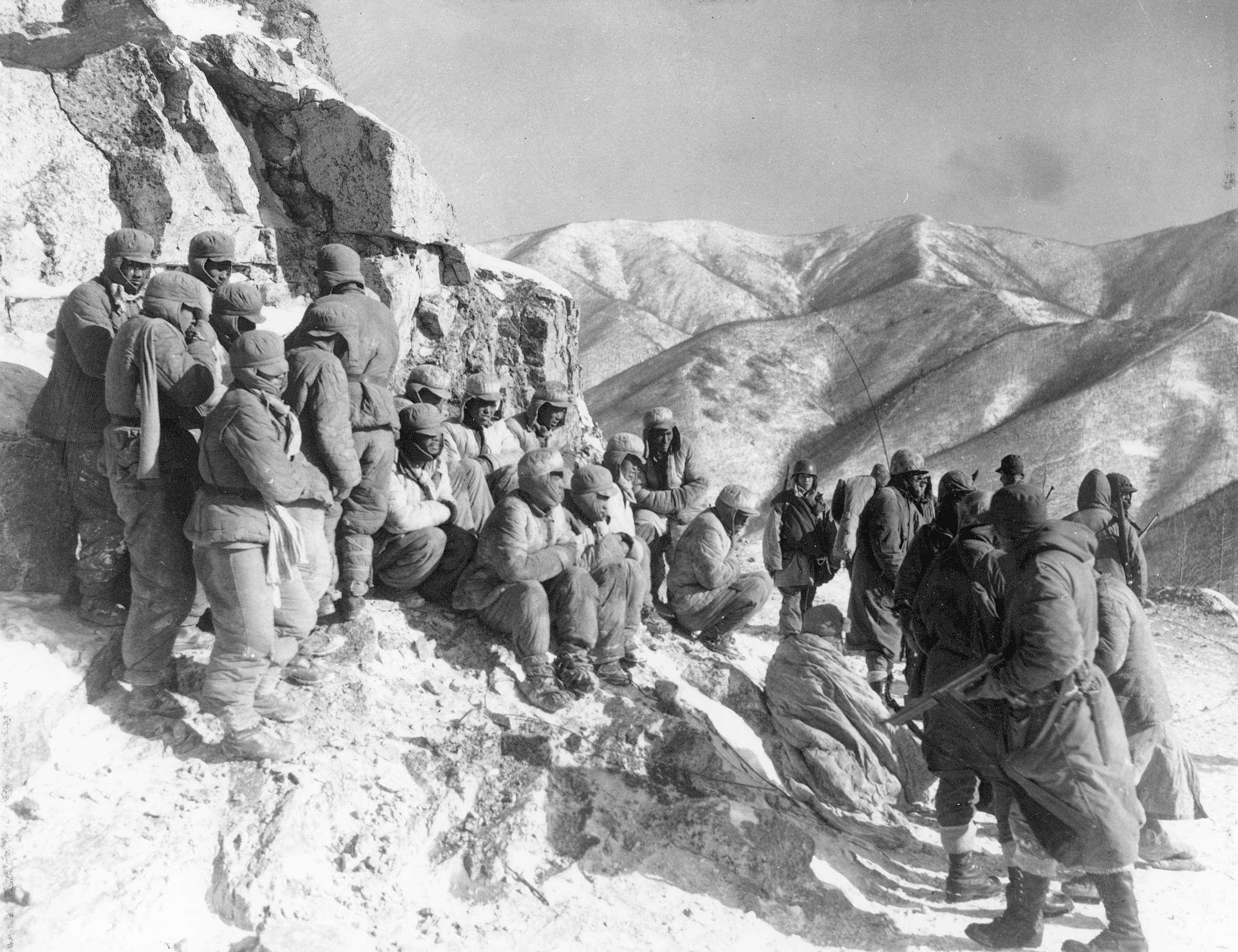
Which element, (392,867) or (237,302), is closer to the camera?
(392,867)

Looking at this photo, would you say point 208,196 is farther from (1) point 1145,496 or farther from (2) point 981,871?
(1) point 1145,496

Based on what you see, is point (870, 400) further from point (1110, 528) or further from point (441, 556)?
point (441, 556)

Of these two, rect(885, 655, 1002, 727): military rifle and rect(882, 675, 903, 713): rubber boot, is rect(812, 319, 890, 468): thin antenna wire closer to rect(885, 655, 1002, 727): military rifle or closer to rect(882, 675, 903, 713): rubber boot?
rect(882, 675, 903, 713): rubber boot

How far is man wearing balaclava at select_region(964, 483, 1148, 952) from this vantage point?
4035mm

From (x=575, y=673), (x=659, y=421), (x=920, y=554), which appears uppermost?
(x=659, y=421)

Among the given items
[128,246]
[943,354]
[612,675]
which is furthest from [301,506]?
[943,354]

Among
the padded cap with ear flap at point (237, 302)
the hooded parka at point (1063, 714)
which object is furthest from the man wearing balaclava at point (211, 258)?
the hooded parka at point (1063, 714)

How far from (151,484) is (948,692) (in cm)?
403

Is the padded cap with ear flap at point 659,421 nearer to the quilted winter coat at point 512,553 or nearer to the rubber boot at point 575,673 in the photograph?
the quilted winter coat at point 512,553

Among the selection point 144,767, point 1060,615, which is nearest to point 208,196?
point 144,767

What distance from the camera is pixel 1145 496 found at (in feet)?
72.3

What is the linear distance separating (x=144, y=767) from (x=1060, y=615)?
4129 mm

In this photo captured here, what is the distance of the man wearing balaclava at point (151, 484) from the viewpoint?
447 centimetres

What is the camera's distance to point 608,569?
19.5 ft
